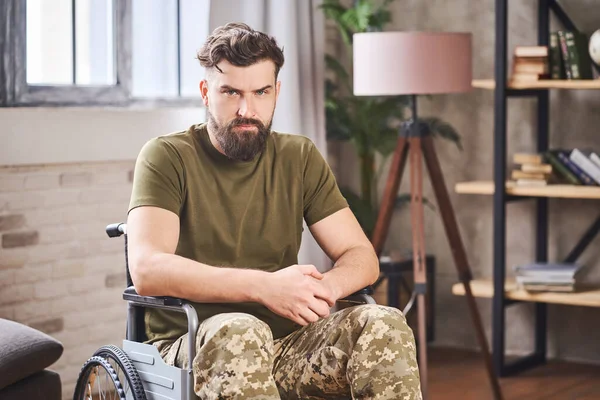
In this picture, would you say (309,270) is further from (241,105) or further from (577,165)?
(577,165)

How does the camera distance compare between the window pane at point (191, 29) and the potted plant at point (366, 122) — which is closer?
the window pane at point (191, 29)

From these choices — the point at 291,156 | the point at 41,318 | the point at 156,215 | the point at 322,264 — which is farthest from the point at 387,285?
the point at 156,215

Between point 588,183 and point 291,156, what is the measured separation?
188 cm

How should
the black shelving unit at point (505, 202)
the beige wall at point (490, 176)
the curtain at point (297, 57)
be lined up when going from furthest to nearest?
the beige wall at point (490, 176) < the black shelving unit at point (505, 202) < the curtain at point (297, 57)

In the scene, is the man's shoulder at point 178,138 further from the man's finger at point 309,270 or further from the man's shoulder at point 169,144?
the man's finger at point 309,270

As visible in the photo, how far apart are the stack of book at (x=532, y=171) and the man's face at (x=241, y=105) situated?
1.93m

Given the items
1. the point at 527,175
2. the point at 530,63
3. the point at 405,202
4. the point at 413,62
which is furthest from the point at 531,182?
the point at 413,62

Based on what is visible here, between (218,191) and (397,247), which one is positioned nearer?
(218,191)

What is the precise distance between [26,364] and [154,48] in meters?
1.74

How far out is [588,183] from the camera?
13.0 feet

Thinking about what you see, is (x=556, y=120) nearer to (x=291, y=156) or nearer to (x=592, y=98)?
(x=592, y=98)

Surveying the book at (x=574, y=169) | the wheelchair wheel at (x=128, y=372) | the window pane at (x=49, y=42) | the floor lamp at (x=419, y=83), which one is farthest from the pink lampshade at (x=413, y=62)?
the wheelchair wheel at (x=128, y=372)

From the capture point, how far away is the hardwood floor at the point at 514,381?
3793 mm

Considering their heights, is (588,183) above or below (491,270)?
above
